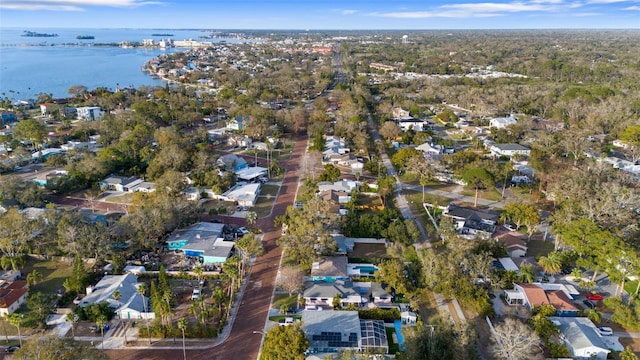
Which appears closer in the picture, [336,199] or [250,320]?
[250,320]

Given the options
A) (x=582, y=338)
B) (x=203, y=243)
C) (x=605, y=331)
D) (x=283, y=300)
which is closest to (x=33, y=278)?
(x=203, y=243)

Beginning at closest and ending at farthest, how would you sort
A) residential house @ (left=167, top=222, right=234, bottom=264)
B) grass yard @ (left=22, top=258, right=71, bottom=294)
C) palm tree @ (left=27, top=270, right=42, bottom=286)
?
1. palm tree @ (left=27, top=270, right=42, bottom=286)
2. grass yard @ (left=22, top=258, right=71, bottom=294)
3. residential house @ (left=167, top=222, right=234, bottom=264)

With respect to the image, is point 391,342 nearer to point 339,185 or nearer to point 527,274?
point 527,274

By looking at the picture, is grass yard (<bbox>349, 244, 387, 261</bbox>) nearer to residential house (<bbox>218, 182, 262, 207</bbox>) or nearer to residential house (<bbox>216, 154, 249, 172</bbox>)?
residential house (<bbox>218, 182, 262, 207</bbox>)

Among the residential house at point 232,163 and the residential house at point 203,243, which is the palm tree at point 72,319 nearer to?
the residential house at point 203,243

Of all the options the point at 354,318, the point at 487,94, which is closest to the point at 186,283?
the point at 354,318

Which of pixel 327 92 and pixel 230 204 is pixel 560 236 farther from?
pixel 327 92

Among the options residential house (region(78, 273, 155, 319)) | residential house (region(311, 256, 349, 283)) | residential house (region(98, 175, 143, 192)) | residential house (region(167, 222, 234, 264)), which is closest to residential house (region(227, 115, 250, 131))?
residential house (region(98, 175, 143, 192))
